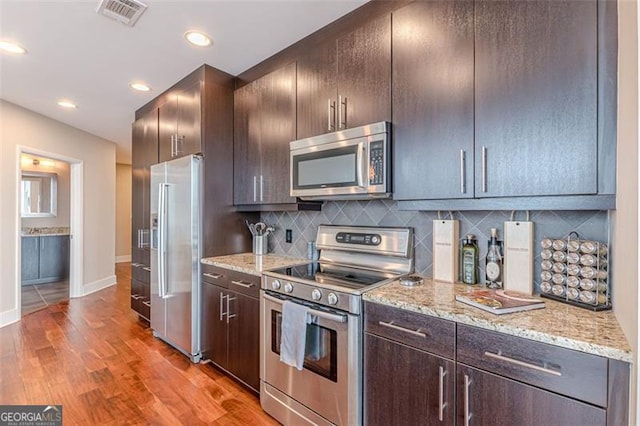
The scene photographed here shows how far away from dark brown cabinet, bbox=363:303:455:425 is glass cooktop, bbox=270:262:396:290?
0.29 m

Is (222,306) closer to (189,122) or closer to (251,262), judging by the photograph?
(251,262)

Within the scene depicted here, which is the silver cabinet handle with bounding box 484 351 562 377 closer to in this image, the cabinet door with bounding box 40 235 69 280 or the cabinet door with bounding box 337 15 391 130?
the cabinet door with bounding box 337 15 391 130

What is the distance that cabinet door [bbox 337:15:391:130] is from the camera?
5.86ft

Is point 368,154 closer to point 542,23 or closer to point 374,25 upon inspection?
point 374,25

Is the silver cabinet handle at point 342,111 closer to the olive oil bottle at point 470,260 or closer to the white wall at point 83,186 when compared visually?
the olive oil bottle at point 470,260

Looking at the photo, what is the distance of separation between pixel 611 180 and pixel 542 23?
2.27 ft

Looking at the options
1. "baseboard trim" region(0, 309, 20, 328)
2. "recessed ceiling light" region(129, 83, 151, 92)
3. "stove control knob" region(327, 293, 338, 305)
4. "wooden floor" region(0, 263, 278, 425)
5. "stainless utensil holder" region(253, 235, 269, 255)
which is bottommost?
"wooden floor" region(0, 263, 278, 425)

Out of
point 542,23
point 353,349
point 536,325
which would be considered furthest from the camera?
point 353,349

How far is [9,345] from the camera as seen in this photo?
301 cm

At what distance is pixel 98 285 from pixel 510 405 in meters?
6.06

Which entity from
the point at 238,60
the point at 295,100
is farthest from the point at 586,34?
the point at 238,60

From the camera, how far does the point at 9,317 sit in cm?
363

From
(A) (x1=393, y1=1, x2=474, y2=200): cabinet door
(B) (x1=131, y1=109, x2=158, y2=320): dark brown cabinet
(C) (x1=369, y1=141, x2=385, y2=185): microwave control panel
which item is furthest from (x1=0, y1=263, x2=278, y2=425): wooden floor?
(A) (x1=393, y1=1, x2=474, y2=200): cabinet door

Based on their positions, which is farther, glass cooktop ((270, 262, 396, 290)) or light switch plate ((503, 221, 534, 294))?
glass cooktop ((270, 262, 396, 290))
